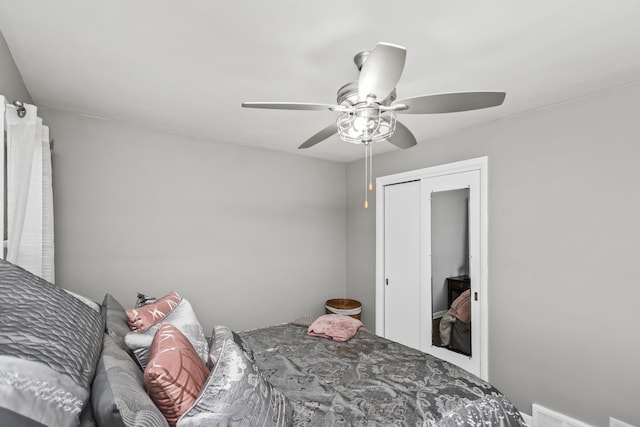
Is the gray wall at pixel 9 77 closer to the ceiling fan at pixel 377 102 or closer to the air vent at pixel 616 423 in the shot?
the ceiling fan at pixel 377 102

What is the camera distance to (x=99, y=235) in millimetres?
2758

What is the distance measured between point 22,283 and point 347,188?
A: 3765 millimetres

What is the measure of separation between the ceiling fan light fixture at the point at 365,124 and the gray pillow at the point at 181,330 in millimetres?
1394

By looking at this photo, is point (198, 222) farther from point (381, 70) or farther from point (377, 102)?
point (381, 70)

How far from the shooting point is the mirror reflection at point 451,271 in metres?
3.02

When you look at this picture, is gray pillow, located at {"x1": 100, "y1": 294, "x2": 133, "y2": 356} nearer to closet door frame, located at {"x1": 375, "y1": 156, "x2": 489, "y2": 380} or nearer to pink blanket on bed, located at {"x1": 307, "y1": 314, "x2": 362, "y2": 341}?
pink blanket on bed, located at {"x1": 307, "y1": 314, "x2": 362, "y2": 341}

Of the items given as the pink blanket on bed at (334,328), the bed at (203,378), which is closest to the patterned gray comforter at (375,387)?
the bed at (203,378)

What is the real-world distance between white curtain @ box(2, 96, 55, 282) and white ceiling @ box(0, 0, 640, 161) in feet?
1.47

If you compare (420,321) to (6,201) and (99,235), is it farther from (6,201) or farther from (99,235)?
(6,201)

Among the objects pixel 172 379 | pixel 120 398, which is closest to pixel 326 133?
pixel 172 379

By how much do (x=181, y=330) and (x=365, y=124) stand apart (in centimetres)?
148

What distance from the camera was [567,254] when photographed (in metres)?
2.38

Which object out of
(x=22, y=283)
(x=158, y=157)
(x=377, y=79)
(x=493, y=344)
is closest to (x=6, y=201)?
(x=22, y=283)

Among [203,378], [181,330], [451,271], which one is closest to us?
[203,378]
